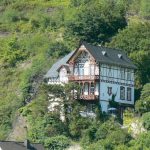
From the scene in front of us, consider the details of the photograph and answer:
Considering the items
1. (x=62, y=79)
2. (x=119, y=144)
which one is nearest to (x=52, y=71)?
(x=62, y=79)

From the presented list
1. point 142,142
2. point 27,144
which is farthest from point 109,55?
point 27,144

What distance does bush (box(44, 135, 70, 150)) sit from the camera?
85.3 meters

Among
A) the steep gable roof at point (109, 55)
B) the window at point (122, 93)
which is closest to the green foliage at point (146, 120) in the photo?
the window at point (122, 93)

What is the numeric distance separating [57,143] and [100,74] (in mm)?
8110

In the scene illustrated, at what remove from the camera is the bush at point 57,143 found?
8531cm

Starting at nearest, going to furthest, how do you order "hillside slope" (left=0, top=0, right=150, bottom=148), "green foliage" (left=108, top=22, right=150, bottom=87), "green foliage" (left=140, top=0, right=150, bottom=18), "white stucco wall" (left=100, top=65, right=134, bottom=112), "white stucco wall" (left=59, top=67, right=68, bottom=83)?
"white stucco wall" (left=100, top=65, right=134, bottom=112), "white stucco wall" (left=59, top=67, right=68, bottom=83), "green foliage" (left=108, top=22, right=150, bottom=87), "hillside slope" (left=0, top=0, right=150, bottom=148), "green foliage" (left=140, top=0, right=150, bottom=18)

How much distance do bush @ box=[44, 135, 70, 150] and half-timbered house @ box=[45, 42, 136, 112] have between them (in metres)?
4.94

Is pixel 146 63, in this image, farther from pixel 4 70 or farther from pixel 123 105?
pixel 4 70

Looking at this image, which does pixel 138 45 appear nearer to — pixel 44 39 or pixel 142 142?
pixel 142 142

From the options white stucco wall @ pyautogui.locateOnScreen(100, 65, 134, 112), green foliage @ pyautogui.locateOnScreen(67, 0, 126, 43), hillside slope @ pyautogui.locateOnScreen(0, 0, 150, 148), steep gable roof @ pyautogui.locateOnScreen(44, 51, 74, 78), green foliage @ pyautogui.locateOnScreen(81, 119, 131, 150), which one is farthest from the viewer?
green foliage @ pyautogui.locateOnScreen(67, 0, 126, 43)

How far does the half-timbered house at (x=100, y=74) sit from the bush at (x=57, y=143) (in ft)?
16.2

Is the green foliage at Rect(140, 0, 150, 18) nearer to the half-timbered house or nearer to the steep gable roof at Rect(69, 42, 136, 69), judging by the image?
the steep gable roof at Rect(69, 42, 136, 69)

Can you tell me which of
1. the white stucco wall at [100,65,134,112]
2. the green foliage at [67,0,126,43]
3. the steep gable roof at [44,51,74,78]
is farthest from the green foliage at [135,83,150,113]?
the green foliage at [67,0,126,43]

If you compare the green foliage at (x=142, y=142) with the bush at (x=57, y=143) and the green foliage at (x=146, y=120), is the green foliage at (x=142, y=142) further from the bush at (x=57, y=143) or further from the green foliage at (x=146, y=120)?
the bush at (x=57, y=143)
